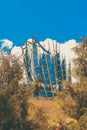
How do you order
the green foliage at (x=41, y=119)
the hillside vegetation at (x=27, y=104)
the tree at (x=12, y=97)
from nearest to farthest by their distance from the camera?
the tree at (x=12, y=97) < the hillside vegetation at (x=27, y=104) < the green foliage at (x=41, y=119)

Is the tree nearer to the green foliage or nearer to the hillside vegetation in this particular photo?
the hillside vegetation

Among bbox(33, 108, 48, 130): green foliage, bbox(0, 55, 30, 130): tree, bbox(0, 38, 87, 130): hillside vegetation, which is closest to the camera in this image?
bbox(0, 55, 30, 130): tree

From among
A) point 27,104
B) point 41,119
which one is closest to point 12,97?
point 27,104

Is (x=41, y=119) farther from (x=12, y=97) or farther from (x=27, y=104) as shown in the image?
(x=12, y=97)

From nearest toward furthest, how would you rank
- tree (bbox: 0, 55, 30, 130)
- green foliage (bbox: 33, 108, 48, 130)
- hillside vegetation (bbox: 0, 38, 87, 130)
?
tree (bbox: 0, 55, 30, 130)
hillside vegetation (bbox: 0, 38, 87, 130)
green foliage (bbox: 33, 108, 48, 130)

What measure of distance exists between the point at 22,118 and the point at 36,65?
47031 mm

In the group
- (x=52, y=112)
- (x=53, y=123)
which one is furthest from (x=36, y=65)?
(x=53, y=123)

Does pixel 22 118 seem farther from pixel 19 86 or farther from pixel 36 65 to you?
pixel 36 65

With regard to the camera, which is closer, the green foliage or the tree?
the tree

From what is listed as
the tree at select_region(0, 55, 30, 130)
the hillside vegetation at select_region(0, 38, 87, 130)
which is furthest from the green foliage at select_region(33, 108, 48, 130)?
the tree at select_region(0, 55, 30, 130)

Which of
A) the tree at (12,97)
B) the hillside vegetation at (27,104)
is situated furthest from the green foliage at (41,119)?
the tree at (12,97)

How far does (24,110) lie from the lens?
34.6 meters

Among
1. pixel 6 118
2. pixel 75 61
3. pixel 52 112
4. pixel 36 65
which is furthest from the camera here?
pixel 36 65

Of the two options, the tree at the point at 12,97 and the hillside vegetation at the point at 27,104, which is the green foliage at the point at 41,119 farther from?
the tree at the point at 12,97
